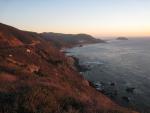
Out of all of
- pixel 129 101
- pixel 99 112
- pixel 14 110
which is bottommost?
pixel 129 101

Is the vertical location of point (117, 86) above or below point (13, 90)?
below

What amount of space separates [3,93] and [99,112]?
5193 millimetres

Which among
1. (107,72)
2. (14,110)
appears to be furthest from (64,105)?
(107,72)

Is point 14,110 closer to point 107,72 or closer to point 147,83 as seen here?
point 147,83

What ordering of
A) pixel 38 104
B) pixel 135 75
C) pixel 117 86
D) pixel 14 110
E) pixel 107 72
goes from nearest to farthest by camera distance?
Result: pixel 14 110, pixel 38 104, pixel 117 86, pixel 135 75, pixel 107 72

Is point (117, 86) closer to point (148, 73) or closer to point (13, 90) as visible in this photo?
point (148, 73)

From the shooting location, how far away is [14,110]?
9.60 metres

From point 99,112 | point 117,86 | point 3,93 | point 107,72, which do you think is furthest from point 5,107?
point 107,72

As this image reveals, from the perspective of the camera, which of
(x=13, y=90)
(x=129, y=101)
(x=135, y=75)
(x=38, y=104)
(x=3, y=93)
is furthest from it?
(x=135, y=75)

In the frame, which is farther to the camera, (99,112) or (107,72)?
(107,72)

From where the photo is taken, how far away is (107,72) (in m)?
59.0

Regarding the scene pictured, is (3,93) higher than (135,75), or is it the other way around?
(3,93)

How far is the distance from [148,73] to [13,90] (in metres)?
47.5

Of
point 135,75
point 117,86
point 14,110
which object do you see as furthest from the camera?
point 135,75
